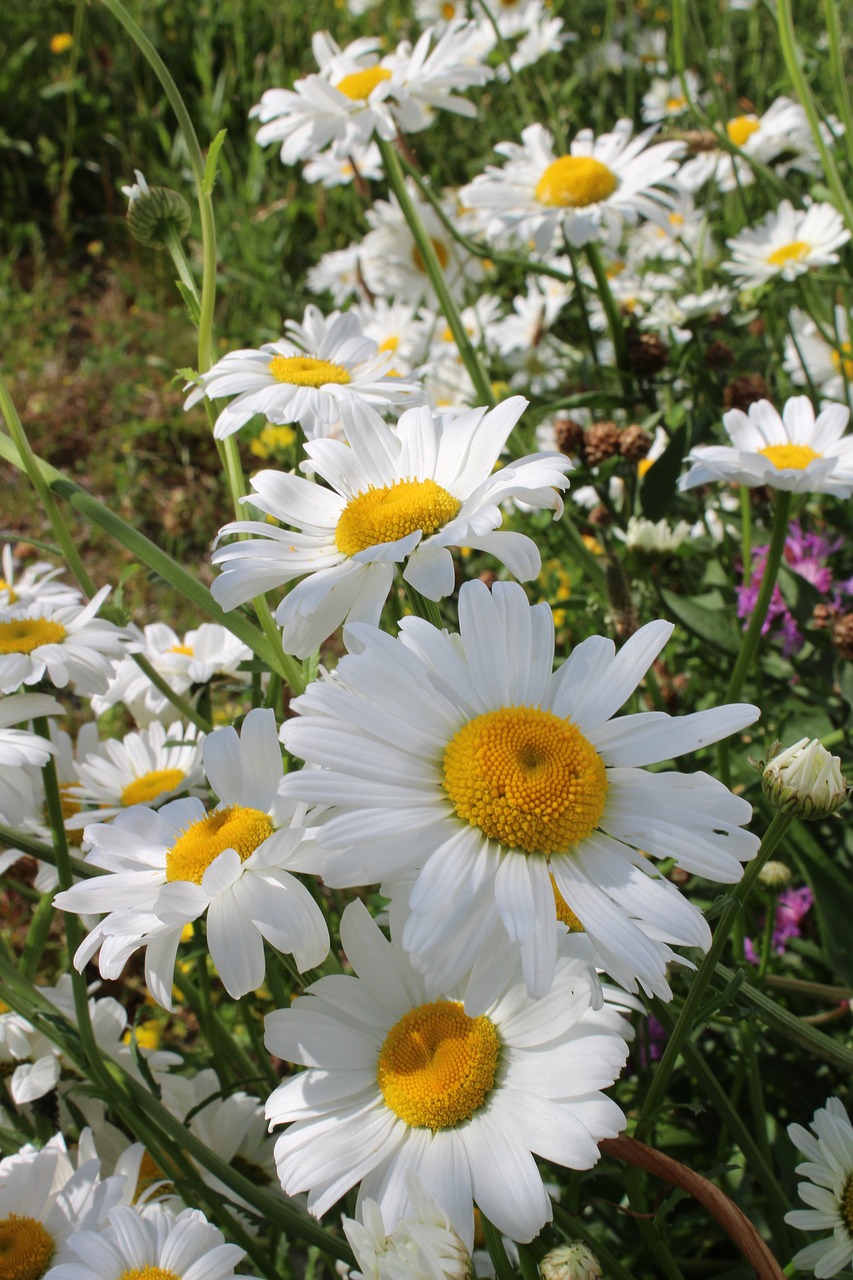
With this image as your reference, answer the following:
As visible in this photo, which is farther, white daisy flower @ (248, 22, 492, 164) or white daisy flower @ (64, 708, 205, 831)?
white daisy flower @ (248, 22, 492, 164)

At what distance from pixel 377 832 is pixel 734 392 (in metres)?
1.20

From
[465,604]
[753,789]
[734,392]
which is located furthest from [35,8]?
[465,604]

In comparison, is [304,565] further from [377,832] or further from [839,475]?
[839,475]

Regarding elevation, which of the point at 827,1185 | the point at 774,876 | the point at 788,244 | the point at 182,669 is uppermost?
the point at 182,669

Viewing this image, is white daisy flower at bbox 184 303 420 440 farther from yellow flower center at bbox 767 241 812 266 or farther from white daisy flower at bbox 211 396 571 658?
yellow flower center at bbox 767 241 812 266

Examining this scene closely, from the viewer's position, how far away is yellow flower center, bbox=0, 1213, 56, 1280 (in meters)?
0.89

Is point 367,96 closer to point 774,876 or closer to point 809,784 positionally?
point 774,876

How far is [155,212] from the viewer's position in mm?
1122

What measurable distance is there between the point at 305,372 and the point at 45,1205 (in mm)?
824

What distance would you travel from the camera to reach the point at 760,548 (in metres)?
1.72

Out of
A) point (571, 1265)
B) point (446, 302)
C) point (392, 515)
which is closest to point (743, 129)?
point (446, 302)

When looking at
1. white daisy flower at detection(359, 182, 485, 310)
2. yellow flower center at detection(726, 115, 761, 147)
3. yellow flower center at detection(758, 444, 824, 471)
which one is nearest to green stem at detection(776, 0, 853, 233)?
yellow flower center at detection(758, 444, 824, 471)

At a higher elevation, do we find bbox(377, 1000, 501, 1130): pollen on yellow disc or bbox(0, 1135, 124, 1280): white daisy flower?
bbox(377, 1000, 501, 1130): pollen on yellow disc

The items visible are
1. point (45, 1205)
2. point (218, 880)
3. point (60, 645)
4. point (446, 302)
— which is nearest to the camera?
point (218, 880)
